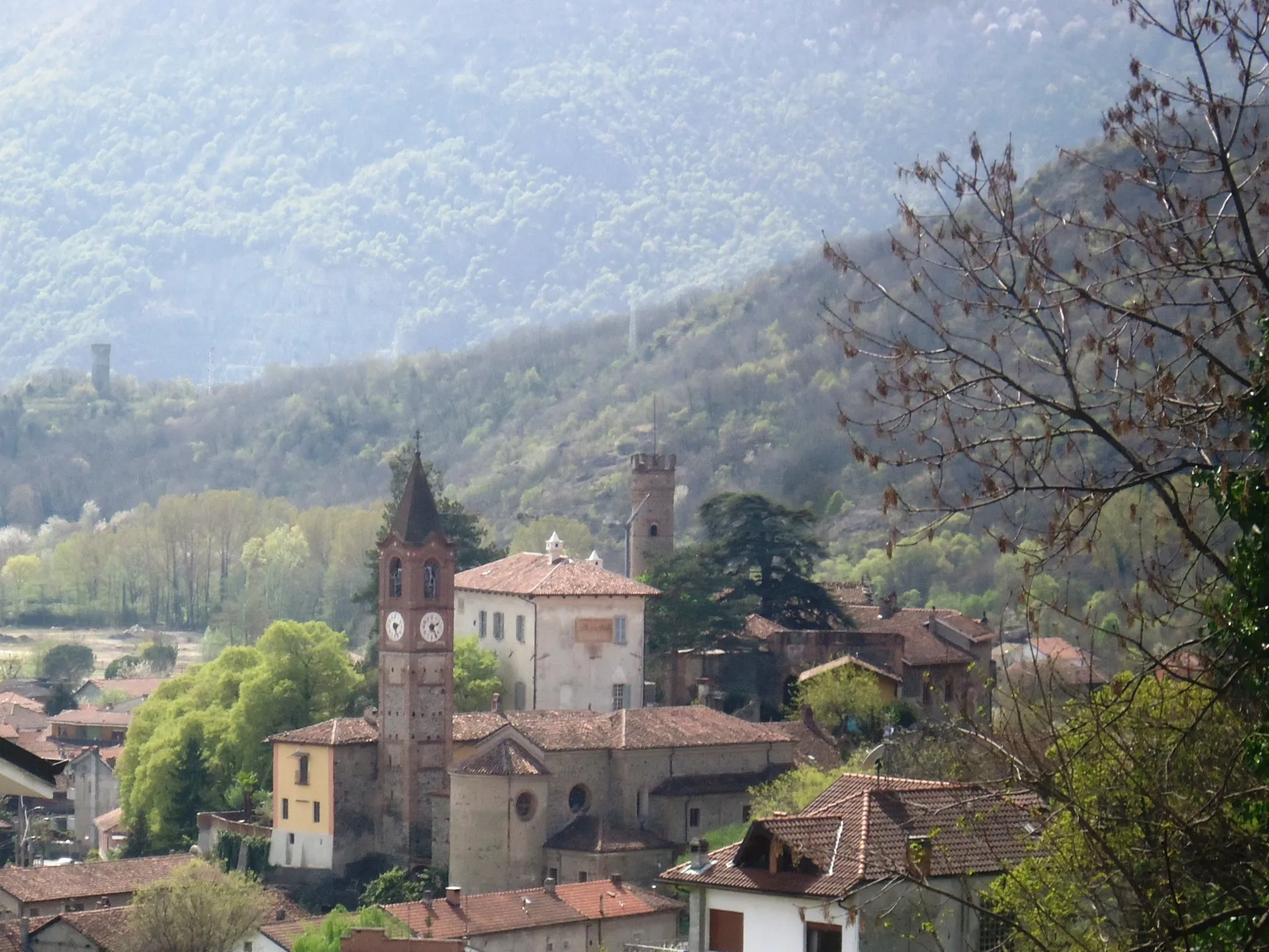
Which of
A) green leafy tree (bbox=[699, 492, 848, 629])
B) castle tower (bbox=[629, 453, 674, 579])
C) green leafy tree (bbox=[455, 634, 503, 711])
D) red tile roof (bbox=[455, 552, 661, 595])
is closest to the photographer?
green leafy tree (bbox=[455, 634, 503, 711])

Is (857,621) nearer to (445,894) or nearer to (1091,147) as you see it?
(445,894)

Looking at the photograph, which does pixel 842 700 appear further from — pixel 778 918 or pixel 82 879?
pixel 778 918

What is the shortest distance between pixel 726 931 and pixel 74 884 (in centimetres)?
2987

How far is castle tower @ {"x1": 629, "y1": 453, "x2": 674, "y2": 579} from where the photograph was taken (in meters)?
82.6

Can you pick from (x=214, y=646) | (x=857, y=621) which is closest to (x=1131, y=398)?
(x=857, y=621)

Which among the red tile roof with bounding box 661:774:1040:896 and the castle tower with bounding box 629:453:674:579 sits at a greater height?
the castle tower with bounding box 629:453:674:579

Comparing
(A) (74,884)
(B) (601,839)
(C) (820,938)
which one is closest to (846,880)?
(C) (820,938)

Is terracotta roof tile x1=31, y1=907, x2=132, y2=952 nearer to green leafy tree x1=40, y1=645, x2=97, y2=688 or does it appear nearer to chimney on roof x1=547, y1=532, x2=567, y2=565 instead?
chimney on roof x1=547, y1=532, x2=567, y2=565

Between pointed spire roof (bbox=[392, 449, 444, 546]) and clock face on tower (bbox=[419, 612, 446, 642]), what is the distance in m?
2.05

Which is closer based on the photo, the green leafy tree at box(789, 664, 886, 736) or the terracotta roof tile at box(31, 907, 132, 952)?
the terracotta roof tile at box(31, 907, 132, 952)

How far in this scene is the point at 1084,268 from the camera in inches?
477

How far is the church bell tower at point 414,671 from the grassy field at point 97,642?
2216 inches

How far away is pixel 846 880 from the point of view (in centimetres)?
2525

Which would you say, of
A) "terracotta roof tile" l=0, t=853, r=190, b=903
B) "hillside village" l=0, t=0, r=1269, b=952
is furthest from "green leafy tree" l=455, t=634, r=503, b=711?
"terracotta roof tile" l=0, t=853, r=190, b=903
